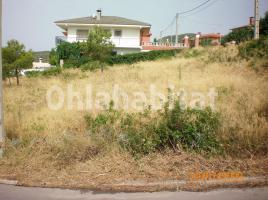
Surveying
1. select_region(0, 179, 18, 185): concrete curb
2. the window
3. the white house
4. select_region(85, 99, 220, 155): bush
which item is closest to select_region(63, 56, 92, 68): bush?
the white house

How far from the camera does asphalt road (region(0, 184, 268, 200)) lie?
3.41 m

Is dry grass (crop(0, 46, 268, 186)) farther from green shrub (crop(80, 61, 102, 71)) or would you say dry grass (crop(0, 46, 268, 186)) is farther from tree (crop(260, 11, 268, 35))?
tree (crop(260, 11, 268, 35))

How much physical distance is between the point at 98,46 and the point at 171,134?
17.3 meters

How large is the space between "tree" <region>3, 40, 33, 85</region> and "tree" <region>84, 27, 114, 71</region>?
17.3 feet

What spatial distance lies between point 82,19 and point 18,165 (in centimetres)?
3020

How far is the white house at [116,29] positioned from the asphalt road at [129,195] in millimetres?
28133

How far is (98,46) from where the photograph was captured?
68.4 ft

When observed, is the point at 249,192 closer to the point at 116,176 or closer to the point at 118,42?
the point at 116,176

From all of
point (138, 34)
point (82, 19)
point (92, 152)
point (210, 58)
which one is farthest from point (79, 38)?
point (92, 152)

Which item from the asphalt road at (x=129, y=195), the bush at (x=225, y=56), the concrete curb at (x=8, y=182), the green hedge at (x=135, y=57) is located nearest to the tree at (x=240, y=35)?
the green hedge at (x=135, y=57)

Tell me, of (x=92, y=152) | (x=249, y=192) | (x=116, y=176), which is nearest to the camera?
(x=249, y=192)

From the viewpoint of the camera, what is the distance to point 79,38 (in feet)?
103

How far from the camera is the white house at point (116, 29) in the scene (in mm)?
30688

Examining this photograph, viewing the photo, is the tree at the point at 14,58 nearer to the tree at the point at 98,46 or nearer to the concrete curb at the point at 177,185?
the tree at the point at 98,46
